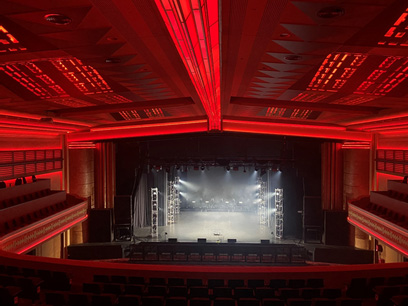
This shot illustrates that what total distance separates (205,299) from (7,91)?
5380 millimetres

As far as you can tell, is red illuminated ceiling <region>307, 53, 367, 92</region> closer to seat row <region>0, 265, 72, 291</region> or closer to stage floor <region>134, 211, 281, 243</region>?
seat row <region>0, 265, 72, 291</region>

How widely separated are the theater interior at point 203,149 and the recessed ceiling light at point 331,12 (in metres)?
0.02

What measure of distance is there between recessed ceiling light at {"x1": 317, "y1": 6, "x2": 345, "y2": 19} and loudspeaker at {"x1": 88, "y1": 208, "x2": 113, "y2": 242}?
16.1m

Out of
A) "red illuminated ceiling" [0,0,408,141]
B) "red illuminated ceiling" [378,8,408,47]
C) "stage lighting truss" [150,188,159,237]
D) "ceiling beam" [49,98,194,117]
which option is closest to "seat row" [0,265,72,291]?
"red illuminated ceiling" [0,0,408,141]

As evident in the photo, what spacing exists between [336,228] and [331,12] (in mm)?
15495

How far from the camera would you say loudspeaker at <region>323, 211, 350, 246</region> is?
56.0 ft

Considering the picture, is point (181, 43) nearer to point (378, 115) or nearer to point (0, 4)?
point (0, 4)

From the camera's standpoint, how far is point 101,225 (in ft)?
58.5

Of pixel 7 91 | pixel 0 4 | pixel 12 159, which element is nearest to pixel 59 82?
pixel 7 91

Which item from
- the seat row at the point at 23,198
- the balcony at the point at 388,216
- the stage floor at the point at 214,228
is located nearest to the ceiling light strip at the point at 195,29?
the balcony at the point at 388,216

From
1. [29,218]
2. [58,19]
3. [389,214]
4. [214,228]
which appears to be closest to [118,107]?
[29,218]

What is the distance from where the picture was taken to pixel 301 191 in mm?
19125

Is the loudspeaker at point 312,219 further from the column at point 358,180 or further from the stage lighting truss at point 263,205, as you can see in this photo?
the stage lighting truss at point 263,205

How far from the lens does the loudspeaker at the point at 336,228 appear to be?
17.1m
